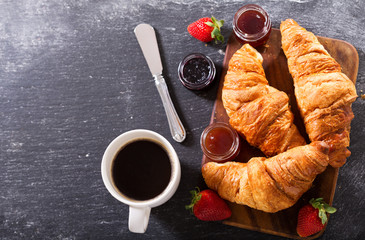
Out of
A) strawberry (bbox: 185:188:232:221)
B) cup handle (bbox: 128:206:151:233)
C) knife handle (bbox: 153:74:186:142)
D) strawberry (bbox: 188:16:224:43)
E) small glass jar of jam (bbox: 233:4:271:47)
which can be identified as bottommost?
strawberry (bbox: 185:188:232:221)

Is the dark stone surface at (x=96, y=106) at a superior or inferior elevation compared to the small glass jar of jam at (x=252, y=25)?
inferior

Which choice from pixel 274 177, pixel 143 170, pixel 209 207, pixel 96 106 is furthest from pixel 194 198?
pixel 96 106

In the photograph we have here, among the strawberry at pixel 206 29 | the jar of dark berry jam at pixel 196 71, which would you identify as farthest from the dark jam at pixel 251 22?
the jar of dark berry jam at pixel 196 71

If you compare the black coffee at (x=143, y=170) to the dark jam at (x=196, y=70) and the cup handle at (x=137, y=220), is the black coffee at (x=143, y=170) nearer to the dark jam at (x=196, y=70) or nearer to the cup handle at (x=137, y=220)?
the cup handle at (x=137, y=220)

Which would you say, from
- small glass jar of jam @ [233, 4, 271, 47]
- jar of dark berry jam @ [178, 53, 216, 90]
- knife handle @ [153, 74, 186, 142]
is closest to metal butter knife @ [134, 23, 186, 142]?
knife handle @ [153, 74, 186, 142]

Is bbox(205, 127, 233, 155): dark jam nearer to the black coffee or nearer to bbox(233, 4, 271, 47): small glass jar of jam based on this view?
the black coffee

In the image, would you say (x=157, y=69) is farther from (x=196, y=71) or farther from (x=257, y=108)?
(x=257, y=108)

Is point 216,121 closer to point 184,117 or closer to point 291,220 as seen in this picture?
point 184,117
